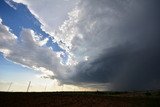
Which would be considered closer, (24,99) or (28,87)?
(24,99)

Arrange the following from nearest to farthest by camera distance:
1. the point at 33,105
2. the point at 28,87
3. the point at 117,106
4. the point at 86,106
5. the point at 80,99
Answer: the point at 33,105 < the point at 86,106 < the point at 117,106 < the point at 80,99 < the point at 28,87


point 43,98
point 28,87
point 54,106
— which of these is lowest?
point 54,106

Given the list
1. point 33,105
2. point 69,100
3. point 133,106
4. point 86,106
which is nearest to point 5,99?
point 33,105

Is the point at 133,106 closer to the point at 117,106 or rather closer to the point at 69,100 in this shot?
the point at 117,106

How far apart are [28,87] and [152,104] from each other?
41.9m

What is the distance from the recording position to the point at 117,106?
146 feet

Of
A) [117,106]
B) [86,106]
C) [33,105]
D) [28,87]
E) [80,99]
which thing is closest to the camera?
[33,105]

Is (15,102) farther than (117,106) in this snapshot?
No

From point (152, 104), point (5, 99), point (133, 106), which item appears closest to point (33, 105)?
point (5, 99)

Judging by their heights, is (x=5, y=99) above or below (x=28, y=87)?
below

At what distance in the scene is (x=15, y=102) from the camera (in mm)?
39438

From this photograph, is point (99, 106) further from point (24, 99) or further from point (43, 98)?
point (24, 99)

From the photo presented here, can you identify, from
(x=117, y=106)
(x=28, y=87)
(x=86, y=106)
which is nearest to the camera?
(x=86, y=106)

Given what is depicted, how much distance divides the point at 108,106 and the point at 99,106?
2.12 meters
